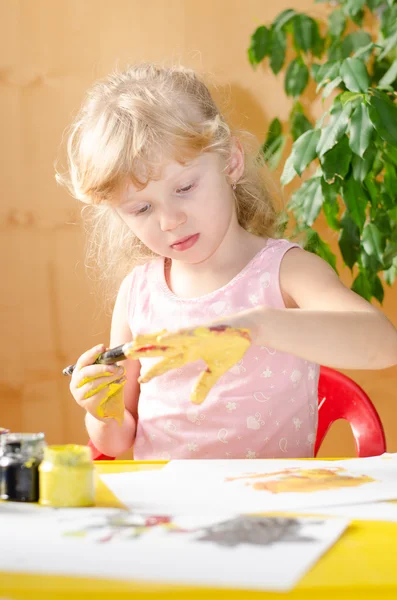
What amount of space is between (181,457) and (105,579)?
2.20 feet

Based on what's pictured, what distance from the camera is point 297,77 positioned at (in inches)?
79.0

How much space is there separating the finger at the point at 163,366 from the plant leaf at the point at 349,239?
3.36 ft

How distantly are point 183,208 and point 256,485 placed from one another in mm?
454

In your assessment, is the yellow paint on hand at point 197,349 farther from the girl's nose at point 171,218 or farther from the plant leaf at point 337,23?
the plant leaf at point 337,23

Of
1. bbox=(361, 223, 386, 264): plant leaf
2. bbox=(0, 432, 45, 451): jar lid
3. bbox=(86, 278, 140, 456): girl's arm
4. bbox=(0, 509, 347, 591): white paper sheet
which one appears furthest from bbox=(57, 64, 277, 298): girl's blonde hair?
bbox=(0, 509, 347, 591): white paper sheet

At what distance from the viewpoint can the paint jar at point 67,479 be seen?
0.69m

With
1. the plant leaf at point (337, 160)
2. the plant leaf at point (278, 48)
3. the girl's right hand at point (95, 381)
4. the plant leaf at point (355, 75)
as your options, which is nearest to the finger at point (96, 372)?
the girl's right hand at point (95, 381)

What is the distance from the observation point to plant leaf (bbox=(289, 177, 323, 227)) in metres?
1.65

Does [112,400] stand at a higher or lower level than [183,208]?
lower

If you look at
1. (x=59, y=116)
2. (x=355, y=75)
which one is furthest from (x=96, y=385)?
(x=59, y=116)

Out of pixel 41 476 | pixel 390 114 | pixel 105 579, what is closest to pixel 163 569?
pixel 105 579

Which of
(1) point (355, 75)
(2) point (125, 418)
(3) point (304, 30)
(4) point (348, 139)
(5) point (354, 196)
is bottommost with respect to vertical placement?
(2) point (125, 418)

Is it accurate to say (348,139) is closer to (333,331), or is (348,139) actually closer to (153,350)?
(333,331)

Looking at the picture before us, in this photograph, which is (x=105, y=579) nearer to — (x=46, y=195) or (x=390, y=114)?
(x=390, y=114)
